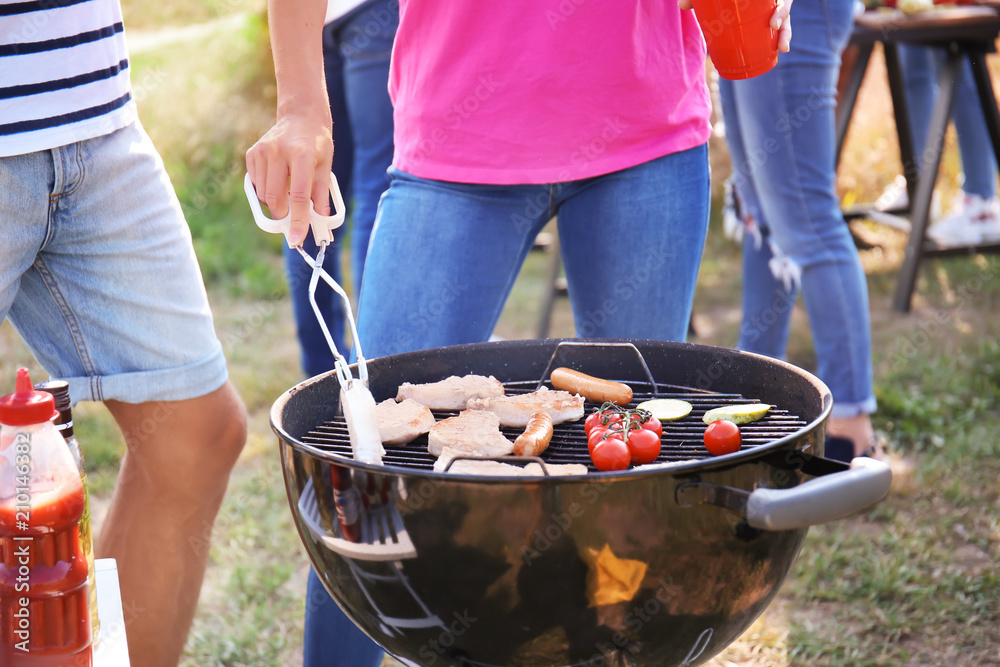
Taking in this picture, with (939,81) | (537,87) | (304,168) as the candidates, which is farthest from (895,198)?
(304,168)

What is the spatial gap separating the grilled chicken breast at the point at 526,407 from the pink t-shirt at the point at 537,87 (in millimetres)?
440

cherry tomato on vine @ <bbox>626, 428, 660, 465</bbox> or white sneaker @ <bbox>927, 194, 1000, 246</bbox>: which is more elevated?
cherry tomato on vine @ <bbox>626, 428, 660, 465</bbox>

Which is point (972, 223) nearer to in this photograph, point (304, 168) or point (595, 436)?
point (595, 436)

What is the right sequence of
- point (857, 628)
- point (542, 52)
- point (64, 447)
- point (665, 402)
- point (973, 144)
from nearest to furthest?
point (64, 447) → point (665, 402) → point (542, 52) → point (857, 628) → point (973, 144)

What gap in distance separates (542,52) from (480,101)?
143 millimetres

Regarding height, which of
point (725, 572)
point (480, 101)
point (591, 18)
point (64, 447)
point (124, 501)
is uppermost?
point (591, 18)

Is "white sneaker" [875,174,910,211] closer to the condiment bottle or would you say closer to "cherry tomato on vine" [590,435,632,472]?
"cherry tomato on vine" [590,435,632,472]

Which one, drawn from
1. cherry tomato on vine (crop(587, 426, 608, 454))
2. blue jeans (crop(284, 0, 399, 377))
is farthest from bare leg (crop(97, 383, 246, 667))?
blue jeans (crop(284, 0, 399, 377))

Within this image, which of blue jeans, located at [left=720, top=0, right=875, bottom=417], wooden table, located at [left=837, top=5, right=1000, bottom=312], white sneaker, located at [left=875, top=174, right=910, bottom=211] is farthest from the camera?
white sneaker, located at [left=875, top=174, right=910, bottom=211]

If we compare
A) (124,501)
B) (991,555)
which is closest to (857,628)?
(991,555)

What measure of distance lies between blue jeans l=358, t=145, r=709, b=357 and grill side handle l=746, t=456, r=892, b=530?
77 cm

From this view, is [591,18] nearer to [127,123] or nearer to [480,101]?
[480,101]

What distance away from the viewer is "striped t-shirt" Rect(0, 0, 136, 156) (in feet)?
4.77

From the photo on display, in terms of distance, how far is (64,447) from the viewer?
1.10 metres
